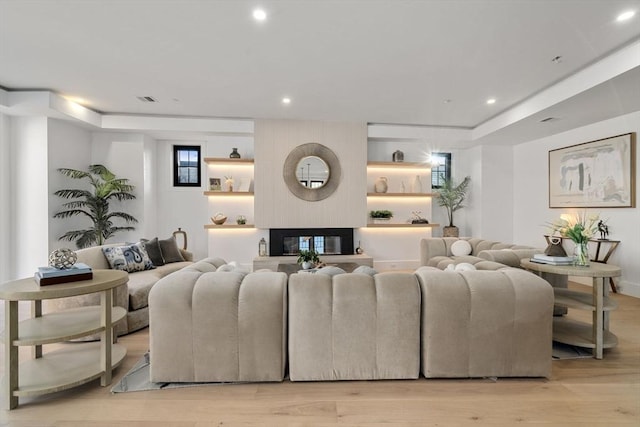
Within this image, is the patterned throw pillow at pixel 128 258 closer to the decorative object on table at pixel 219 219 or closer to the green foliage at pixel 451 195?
the decorative object on table at pixel 219 219

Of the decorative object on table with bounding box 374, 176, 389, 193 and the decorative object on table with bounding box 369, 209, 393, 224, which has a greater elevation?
the decorative object on table with bounding box 374, 176, 389, 193

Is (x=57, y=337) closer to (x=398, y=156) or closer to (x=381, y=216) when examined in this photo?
(x=381, y=216)

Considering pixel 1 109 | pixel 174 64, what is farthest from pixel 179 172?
pixel 174 64

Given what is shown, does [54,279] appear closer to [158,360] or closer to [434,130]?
[158,360]

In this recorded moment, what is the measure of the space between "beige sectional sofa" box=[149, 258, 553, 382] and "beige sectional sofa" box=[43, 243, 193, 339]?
3.04 ft

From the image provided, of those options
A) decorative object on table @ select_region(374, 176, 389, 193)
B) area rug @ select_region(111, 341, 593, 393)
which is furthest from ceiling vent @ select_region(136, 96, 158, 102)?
decorative object on table @ select_region(374, 176, 389, 193)

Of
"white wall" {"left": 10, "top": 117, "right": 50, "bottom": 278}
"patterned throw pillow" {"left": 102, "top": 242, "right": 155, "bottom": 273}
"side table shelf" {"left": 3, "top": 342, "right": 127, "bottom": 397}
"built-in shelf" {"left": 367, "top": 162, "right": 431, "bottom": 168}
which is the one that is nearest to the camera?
"side table shelf" {"left": 3, "top": 342, "right": 127, "bottom": 397}

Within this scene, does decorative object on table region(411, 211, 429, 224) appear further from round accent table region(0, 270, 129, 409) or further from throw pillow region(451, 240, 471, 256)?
round accent table region(0, 270, 129, 409)

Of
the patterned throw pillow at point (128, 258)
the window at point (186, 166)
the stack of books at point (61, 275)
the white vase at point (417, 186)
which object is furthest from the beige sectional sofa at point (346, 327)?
the window at point (186, 166)

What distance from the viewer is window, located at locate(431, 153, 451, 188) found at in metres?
6.59

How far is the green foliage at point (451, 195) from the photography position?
629cm

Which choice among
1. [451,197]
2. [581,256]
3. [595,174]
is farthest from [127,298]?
[595,174]

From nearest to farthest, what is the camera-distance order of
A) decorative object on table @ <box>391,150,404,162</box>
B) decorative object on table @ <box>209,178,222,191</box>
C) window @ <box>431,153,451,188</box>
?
decorative object on table @ <box>209,178,222,191</box>
decorative object on table @ <box>391,150,404,162</box>
window @ <box>431,153,451,188</box>

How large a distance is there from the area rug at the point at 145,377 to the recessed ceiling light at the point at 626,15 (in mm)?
2762
